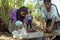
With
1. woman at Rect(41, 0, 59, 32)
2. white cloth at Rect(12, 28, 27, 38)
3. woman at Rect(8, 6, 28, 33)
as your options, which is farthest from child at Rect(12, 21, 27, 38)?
woman at Rect(41, 0, 59, 32)

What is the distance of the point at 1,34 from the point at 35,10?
225 cm

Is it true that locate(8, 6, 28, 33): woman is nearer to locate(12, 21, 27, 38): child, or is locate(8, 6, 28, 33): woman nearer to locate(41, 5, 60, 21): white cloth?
locate(12, 21, 27, 38): child

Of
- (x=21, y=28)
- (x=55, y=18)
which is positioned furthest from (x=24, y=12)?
(x=55, y=18)

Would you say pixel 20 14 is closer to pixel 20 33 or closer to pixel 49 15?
pixel 20 33

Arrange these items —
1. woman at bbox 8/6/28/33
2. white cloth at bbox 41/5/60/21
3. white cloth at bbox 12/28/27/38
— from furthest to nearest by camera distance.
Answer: white cloth at bbox 41/5/60/21 < woman at bbox 8/6/28/33 < white cloth at bbox 12/28/27/38

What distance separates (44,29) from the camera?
4.72m

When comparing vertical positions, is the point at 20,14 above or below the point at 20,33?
above

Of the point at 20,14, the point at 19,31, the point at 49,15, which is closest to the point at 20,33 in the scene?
the point at 19,31

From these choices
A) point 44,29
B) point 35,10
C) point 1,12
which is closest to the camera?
point 44,29

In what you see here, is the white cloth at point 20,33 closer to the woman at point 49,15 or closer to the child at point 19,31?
the child at point 19,31

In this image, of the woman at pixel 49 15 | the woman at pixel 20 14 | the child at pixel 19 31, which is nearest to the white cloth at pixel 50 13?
the woman at pixel 49 15

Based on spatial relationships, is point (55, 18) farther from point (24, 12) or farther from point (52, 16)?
point (24, 12)

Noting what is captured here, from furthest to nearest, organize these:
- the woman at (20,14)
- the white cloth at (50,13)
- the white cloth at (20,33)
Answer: the white cloth at (50,13) < the woman at (20,14) < the white cloth at (20,33)

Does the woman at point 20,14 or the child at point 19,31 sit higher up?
the woman at point 20,14
